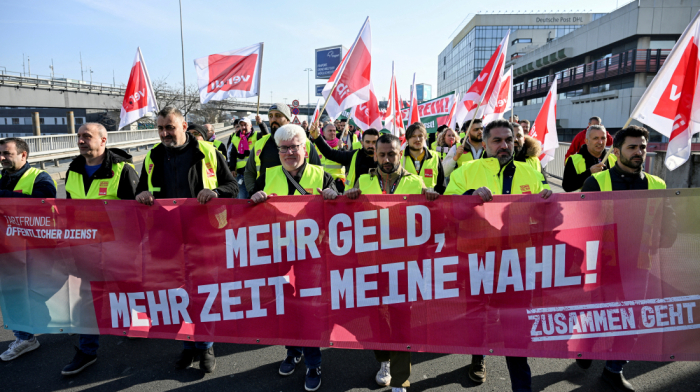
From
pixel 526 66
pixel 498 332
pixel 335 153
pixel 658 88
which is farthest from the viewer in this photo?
pixel 526 66

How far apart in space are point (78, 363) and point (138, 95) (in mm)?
3948

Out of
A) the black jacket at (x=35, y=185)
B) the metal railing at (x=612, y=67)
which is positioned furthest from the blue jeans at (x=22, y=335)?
the metal railing at (x=612, y=67)

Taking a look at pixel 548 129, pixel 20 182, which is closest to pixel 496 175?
pixel 20 182

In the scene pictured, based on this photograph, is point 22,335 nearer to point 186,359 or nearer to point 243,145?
point 186,359

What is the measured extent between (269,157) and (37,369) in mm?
2822

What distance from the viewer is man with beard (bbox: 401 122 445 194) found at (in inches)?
184

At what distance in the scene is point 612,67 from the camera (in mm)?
32156

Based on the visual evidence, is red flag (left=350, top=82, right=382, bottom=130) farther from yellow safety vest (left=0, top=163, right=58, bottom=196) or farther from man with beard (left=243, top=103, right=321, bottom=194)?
A: yellow safety vest (left=0, top=163, right=58, bottom=196)

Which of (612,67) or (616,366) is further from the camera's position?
(612,67)

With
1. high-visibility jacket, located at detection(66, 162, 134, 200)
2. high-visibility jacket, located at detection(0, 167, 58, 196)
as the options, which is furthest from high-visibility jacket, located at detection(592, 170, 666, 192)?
high-visibility jacket, located at detection(0, 167, 58, 196)

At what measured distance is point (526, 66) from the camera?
161 feet

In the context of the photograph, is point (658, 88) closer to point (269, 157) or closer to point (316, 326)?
A: point (316, 326)

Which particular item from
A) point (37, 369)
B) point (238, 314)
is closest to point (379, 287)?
point (238, 314)

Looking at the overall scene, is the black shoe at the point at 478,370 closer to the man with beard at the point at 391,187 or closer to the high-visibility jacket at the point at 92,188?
the man with beard at the point at 391,187
